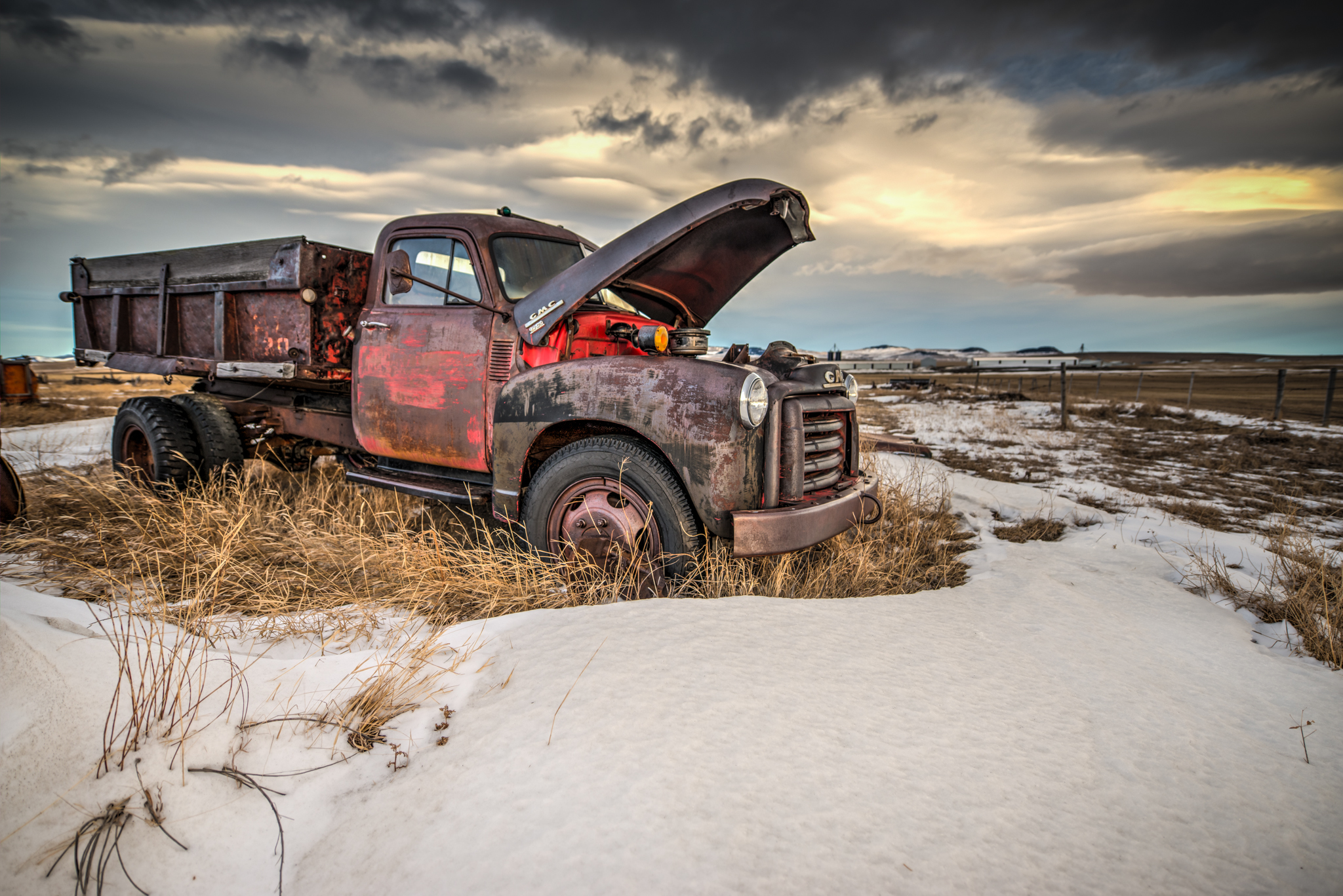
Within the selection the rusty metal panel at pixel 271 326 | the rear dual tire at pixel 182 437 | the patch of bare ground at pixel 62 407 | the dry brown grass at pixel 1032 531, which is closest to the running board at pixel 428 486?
the rusty metal panel at pixel 271 326

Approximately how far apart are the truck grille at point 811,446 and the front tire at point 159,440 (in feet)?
14.9

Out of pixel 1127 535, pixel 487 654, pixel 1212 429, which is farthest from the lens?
pixel 1212 429

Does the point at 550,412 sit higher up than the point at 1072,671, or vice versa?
the point at 550,412

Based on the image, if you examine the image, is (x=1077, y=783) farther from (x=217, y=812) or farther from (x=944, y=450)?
(x=944, y=450)

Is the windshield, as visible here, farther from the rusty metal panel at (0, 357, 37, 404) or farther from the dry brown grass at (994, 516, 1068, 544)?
the rusty metal panel at (0, 357, 37, 404)

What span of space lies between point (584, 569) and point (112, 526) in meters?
3.33

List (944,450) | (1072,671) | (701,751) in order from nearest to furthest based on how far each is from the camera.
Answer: (701,751) → (1072,671) → (944,450)

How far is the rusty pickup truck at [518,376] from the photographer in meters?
2.78

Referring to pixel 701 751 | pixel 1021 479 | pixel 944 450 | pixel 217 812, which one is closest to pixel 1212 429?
pixel 944 450

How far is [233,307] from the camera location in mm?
4621

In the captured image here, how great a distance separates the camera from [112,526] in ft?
12.4

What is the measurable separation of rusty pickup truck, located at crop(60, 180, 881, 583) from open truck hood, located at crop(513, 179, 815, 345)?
0.01m

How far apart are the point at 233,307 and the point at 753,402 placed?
4.41 metres

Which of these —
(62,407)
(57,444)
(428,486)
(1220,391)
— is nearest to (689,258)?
(428,486)
